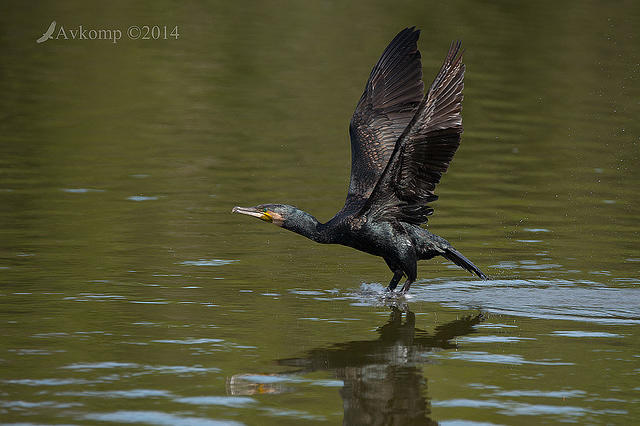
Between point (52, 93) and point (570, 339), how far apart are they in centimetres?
1431

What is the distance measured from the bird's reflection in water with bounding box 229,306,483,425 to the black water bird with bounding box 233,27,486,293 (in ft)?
2.79

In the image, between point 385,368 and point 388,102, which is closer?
point 385,368

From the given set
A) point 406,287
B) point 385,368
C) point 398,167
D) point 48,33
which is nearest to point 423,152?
point 398,167

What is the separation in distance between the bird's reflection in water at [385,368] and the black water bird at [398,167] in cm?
85

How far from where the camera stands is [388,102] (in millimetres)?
10938

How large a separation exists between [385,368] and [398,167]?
6.54ft

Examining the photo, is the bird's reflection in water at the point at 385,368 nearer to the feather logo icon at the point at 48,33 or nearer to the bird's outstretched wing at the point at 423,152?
the bird's outstretched wing at the point at 423,152

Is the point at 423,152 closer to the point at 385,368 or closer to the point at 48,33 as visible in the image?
the point at 385,368

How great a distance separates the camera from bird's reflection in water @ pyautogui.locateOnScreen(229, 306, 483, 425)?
6746 millimetres

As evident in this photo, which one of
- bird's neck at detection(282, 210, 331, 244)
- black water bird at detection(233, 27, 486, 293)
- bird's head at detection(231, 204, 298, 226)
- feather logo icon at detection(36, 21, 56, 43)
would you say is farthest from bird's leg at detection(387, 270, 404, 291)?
feather logo icon at detection(36, 21, 56, 43)

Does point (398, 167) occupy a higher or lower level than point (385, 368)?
higher

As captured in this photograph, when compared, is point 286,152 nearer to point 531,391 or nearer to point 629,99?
point 629,99

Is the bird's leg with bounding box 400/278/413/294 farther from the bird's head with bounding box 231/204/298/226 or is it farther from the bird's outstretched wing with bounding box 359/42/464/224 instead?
the bird's head with bounding box 231/204/298/226

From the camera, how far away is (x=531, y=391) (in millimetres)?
7172
